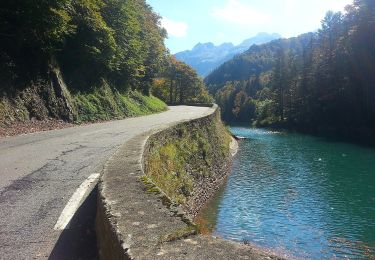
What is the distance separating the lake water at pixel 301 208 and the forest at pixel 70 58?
11921 millimetres

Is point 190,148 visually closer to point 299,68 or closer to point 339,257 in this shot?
point 339,257

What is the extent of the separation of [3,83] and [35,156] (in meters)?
9.25

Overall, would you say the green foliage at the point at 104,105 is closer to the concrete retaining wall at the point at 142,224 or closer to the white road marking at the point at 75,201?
the white road marking at the point at 75,201

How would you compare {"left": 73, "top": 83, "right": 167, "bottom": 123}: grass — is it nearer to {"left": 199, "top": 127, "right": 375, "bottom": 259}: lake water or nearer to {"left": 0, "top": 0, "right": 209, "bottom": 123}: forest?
{"left": 0, "top": 0, "right": 209, "bottom": 123}: forest

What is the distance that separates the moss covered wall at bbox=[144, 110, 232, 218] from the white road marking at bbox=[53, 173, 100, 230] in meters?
1.46

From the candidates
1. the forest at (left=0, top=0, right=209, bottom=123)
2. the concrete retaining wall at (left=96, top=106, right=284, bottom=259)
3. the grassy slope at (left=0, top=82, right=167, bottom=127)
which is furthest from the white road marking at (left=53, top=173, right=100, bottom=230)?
the forest at (left=0, top=0, right=209, bottom=123)

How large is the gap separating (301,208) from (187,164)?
21.9 ft

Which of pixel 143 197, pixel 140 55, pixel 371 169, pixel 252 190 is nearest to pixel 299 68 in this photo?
pixel 140 55

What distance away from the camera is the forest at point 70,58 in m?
20.9

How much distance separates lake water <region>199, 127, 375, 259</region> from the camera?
15341 millimetres

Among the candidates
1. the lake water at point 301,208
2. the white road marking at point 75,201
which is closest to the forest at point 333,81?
the lake water at point 301,208

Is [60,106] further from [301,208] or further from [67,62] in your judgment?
[301,208]

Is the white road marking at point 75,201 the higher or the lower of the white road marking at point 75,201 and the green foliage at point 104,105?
the lower

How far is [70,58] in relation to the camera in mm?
28922
